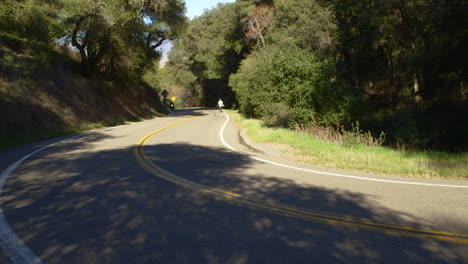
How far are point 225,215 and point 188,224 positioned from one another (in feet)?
1.94

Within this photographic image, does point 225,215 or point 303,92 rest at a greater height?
point 303,92

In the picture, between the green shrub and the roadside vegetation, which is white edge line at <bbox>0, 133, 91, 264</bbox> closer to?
the roadside vegetation

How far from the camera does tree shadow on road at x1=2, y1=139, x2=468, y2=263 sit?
3502 mm

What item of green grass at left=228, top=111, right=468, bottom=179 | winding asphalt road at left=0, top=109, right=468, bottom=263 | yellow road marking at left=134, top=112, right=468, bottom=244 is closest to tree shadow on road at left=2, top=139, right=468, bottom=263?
winding asphalt road at left=0, top=109, right=468, bottom=263

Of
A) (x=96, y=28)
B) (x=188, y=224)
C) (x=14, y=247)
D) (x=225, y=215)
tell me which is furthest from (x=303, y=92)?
(x=96, y=28)

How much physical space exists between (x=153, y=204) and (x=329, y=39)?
23300 mm

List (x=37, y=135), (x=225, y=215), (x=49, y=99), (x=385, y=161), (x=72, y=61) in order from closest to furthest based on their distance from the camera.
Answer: (x=225, y=215) → (x=385, y=161) → (x=37, y=135) → (x=49, y=99) → (x=72, y=61)

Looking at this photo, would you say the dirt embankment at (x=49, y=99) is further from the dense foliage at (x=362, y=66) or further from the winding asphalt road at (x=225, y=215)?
the dense foliage at (x=362, y=66)

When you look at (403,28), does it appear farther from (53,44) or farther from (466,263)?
(53,44)

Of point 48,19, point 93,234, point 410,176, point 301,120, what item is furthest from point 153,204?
point 48,19

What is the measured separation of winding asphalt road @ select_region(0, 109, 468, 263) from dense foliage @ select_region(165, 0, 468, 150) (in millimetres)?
8866

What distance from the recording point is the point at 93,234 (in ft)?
13.1

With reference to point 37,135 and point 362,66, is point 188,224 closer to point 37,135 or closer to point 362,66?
point 37,135

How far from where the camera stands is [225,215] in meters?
4.62
